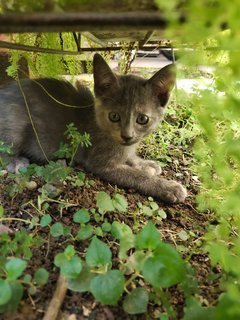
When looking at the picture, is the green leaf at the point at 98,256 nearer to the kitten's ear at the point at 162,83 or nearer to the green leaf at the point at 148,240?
the green leaf at the point at 148,240

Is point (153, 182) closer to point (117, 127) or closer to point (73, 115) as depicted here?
point (117, 127)

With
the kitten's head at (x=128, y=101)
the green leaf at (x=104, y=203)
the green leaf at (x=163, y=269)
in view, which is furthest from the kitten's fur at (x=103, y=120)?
the green leaf at (x=163, y=269)

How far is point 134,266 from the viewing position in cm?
99

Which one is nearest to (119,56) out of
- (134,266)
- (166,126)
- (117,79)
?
(166,126)

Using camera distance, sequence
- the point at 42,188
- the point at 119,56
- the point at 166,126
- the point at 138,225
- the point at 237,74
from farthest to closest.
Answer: the point at 119,56, the point at 166,126, the point at 42,188, the point at 138,225, the point at 237,74

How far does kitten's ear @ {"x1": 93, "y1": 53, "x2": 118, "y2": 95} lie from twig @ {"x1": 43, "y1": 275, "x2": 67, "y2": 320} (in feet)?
3.81

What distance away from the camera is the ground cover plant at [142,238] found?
29.6 inches

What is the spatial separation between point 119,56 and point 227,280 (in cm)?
213

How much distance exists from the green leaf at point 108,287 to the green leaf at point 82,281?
64 mm

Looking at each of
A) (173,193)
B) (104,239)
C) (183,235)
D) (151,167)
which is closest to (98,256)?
(104,239)

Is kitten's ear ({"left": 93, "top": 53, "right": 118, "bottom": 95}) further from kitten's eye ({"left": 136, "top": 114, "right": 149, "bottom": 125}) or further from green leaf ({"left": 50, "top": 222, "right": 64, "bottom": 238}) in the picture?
green leaf ({"left": 50, "top": 222, "right": 64, "bottom": 238})

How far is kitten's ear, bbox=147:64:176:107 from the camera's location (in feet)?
6.06

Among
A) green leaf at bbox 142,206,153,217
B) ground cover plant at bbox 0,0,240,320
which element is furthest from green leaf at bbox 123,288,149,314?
green leaf at bbox 142,206,153,217

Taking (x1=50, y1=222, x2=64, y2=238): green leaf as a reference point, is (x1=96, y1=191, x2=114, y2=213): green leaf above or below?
above
